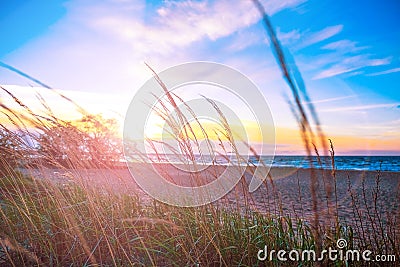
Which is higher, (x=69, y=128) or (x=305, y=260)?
(x=69, y=128)

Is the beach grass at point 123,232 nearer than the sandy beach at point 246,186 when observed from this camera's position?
No

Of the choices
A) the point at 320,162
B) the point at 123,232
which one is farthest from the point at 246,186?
the point at 123,232

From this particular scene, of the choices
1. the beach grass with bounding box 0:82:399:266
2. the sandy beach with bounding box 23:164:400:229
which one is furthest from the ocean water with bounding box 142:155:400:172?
the beach grass with bounding box 0:82:399:266

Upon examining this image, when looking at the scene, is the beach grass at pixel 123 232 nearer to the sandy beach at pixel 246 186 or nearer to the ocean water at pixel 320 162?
the sandy beach at pixel 246 186

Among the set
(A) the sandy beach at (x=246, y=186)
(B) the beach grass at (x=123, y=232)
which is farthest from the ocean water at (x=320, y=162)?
(B) the beach grass at (x=123, y=232)

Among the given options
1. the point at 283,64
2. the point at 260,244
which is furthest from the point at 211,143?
the point at 283,64

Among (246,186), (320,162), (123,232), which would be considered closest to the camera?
(320,162)

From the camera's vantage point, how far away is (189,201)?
2705 millimetres

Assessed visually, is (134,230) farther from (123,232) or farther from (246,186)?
(246,186)

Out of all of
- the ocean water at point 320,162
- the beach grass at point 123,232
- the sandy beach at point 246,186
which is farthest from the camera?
the beach grass at point 123,232

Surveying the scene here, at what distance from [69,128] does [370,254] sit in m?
2.19

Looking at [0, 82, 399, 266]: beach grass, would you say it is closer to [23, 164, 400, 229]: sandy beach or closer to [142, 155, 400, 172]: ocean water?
[23, 164, 400, 229]: sandy beach

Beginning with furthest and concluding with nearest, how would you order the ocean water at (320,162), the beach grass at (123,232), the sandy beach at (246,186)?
the beach grass at (123,232), the sandy beach at (246,186), the ocean water at (320,162)

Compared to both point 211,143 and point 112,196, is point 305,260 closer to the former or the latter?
point 211,143
